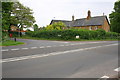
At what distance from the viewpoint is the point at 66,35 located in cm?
3114

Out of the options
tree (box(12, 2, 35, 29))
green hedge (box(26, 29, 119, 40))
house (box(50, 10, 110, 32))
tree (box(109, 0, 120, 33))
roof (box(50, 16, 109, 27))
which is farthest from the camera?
roof (box(50, 16, 109, 27))

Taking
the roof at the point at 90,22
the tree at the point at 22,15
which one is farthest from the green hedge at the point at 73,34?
the roof at the point at 90,22

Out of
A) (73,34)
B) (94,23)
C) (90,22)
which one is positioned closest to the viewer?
(73,34)

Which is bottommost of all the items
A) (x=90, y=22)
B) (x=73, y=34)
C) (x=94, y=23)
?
(x=73, y=34)

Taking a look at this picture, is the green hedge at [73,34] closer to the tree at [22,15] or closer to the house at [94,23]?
the tree at [22,15]

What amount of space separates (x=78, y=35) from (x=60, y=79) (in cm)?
2733

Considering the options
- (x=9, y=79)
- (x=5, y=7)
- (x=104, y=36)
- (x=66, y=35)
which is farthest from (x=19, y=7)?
(x=9, y=79)

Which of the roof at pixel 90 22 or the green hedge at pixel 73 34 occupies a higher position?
the roof at pixel 90 22

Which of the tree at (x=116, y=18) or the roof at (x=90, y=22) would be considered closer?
the tree at (x=116, y=18)

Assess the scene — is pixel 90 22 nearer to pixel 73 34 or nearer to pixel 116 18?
pixel 116 18

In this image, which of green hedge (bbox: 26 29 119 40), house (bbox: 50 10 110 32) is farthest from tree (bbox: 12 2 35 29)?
house (bbox: 50 10 110 32)

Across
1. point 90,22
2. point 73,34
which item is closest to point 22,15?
point 73,34

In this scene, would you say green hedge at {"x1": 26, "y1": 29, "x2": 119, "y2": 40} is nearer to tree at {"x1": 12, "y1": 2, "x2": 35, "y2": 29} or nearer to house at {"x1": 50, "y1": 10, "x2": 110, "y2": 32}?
tree at {"x1": 12, "y1": 2, "x2": 35, "y2": 29}

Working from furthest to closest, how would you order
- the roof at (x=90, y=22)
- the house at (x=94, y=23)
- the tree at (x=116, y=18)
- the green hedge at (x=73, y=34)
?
1. the roof at (x=90, y=22)
2. the house at (x=94, y=23)
3. the tree at (x=116, y=18)
4. the green hedge at (x=73, y=34)
